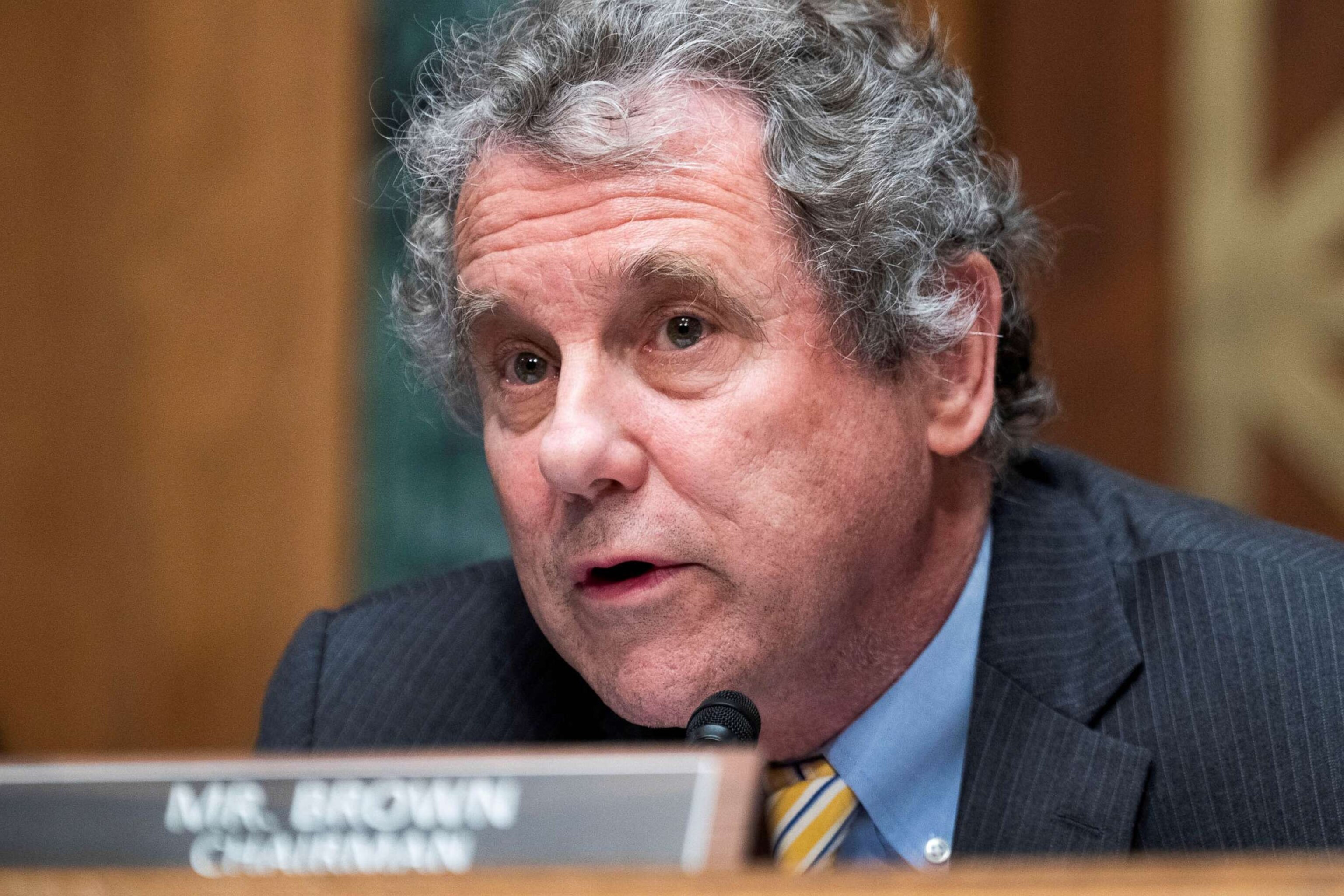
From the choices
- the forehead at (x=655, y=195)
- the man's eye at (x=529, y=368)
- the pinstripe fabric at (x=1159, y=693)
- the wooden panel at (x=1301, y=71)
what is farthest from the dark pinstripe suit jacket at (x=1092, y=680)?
the wooden panel at (x=1301, y=71)

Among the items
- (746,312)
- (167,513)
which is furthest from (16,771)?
(167,513)

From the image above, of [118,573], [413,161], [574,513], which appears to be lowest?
[118,573]

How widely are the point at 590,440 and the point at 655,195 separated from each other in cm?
25

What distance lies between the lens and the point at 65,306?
2795 millimetres

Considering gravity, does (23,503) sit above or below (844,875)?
below

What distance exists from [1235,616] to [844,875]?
878mm

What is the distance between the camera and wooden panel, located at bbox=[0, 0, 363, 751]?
2713 mm

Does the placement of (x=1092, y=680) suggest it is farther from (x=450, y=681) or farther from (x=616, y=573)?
(x=450, y=681)

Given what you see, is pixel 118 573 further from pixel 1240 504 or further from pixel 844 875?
pixel 844 875

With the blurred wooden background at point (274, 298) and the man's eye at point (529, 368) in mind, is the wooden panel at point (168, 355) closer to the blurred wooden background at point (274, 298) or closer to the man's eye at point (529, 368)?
the blurred wooden background at point (274, 298)

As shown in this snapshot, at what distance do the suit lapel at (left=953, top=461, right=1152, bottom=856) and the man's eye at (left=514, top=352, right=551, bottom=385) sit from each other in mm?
542

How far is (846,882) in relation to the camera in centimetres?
66

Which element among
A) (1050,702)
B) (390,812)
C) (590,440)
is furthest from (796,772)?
(390,812)

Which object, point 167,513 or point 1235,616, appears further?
point 167,513
